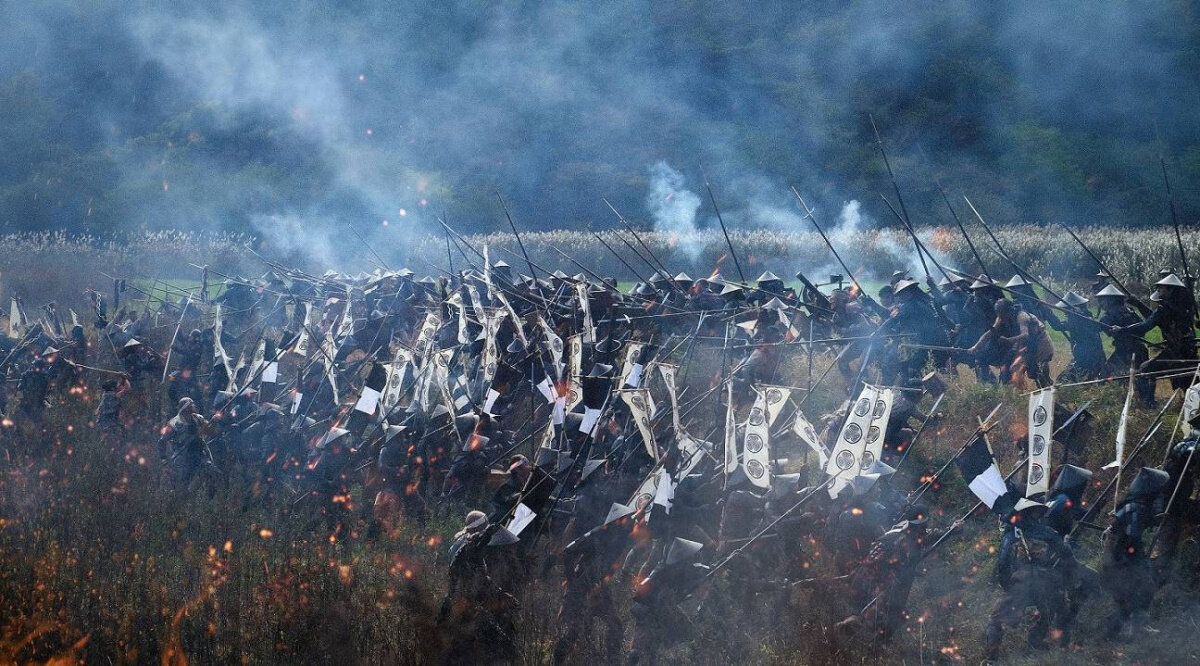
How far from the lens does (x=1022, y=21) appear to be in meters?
55.2

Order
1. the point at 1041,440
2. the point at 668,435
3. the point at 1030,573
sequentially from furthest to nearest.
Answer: the point at 668,435, the point at 1041,440, the point at 1030,573

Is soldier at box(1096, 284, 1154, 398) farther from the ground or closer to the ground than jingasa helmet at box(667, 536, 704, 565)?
closer to the ground

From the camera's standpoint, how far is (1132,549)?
9633mm

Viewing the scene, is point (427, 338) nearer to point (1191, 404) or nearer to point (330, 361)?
point (330, 361)

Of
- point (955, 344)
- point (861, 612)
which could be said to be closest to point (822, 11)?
point (955, 344)

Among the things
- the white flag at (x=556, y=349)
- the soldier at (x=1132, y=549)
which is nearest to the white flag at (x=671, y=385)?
the white flag at (x=556, y=349)

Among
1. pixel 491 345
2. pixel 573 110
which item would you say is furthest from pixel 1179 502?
pixel 573 110

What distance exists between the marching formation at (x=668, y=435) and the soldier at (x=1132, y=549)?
0.08 ft

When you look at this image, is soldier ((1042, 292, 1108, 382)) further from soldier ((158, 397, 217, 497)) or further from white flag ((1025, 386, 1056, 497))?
soldier ((158, 397, 217, 497))

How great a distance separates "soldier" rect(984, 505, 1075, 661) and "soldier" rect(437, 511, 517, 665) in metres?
5.23

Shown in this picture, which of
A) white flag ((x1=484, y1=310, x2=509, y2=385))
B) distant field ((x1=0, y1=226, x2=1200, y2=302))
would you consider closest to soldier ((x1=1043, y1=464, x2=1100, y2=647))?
white flag ((x1=484, y1=310, x2=509, y2=385))

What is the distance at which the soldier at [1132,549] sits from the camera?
9.59 metres

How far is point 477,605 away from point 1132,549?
702 centimetres

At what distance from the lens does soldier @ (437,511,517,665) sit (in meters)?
10.6
